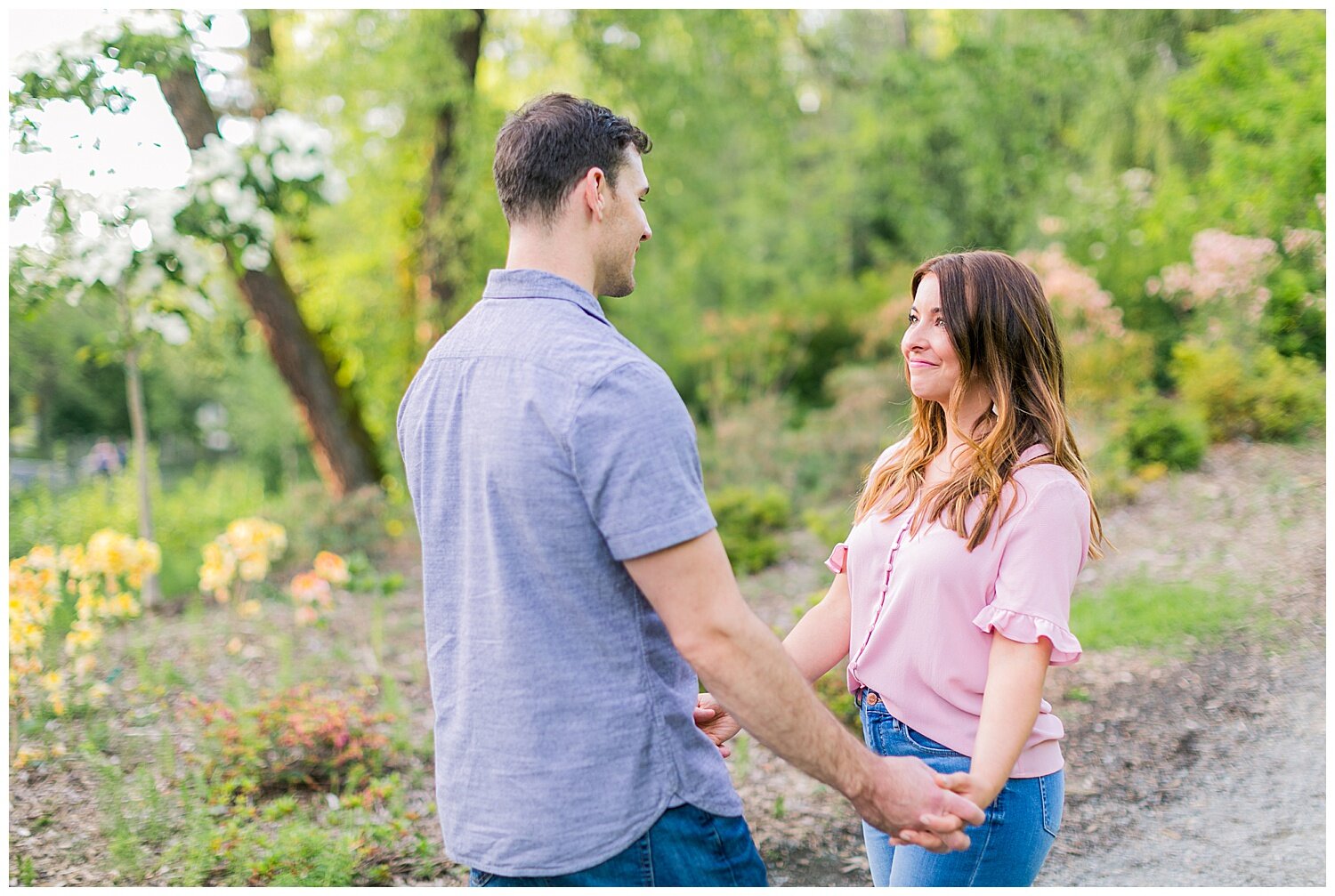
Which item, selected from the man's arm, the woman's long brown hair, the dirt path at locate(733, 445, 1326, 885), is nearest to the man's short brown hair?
the man's arm

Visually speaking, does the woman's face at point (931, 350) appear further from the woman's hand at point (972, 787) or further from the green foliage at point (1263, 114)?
the green foliage at point (1263, 114)

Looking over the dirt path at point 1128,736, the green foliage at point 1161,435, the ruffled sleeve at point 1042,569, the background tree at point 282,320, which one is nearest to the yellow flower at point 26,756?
Answer: the dirt path at point 1128,736

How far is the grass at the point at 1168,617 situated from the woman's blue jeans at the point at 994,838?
3433mm

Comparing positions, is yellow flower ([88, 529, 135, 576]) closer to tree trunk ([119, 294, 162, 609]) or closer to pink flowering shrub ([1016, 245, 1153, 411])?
tree trunk ([119, 294, 162, 609])

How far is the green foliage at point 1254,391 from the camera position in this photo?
808 cm

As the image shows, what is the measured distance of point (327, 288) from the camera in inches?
344

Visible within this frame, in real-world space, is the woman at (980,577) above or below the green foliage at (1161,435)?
above

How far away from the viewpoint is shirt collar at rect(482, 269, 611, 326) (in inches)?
61.5

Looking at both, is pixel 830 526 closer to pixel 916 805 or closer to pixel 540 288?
pixel 916 805

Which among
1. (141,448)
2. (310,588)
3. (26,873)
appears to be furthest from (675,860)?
(141,448)

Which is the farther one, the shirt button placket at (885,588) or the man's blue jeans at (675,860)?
the shirt button placket at (885,588)

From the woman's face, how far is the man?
65 centimetres

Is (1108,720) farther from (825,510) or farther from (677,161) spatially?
(677,161)

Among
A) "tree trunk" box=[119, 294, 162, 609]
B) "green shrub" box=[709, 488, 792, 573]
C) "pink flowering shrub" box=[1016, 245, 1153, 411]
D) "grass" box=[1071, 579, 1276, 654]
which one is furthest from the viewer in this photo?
"pink flowering shrub" box=[1016, 245, 1153, 411]
